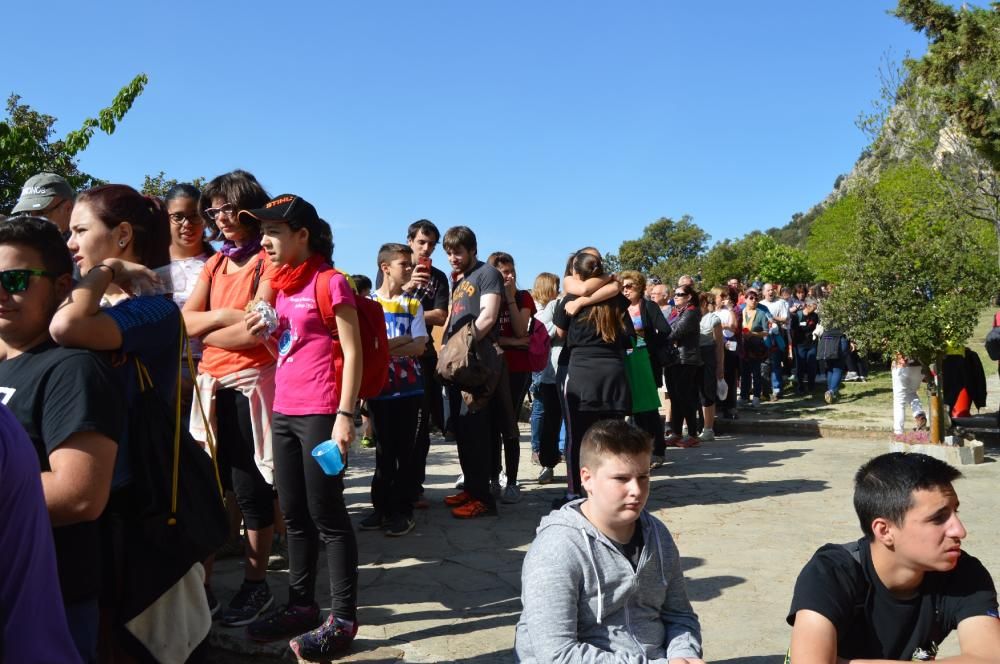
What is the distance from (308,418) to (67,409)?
1624 mm

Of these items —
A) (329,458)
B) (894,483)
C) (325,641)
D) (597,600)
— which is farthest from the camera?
(325,641)

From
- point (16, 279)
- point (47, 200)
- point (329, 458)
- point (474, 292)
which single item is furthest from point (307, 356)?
point (474, 292)

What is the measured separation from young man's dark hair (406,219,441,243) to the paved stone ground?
6.90 ft

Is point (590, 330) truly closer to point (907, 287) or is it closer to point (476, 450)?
point (476, 450)

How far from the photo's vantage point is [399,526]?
5773mm

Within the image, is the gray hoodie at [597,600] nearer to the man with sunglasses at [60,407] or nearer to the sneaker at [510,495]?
the man with sunglasses at [60,407]

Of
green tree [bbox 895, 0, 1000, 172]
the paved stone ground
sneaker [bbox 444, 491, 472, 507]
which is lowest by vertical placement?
the paved stone ground

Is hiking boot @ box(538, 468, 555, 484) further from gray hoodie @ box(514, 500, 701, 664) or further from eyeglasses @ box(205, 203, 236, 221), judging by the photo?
gray hoodie @ box(514, 500, 701, 664)

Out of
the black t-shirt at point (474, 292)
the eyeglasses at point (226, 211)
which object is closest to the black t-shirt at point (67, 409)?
the eyeglasses at point (226, 211)

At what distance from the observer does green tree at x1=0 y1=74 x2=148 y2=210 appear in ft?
24.6

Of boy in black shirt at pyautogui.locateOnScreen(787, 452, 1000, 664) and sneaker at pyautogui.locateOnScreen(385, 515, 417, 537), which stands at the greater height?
boy in black shirt at pyautogui.locateOnScreen(787, 452, 1000, 664)

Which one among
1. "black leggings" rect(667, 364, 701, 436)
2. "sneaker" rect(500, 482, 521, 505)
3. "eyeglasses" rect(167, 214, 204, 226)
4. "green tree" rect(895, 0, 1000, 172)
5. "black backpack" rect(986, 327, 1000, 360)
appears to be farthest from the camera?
"green tree" rect(895, 0, 1000, 172)

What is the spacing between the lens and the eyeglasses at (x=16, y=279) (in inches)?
83.7

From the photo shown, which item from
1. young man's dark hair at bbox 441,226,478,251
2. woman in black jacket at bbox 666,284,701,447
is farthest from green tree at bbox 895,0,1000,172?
young man's dark hair at bbox 441,226,478,251
